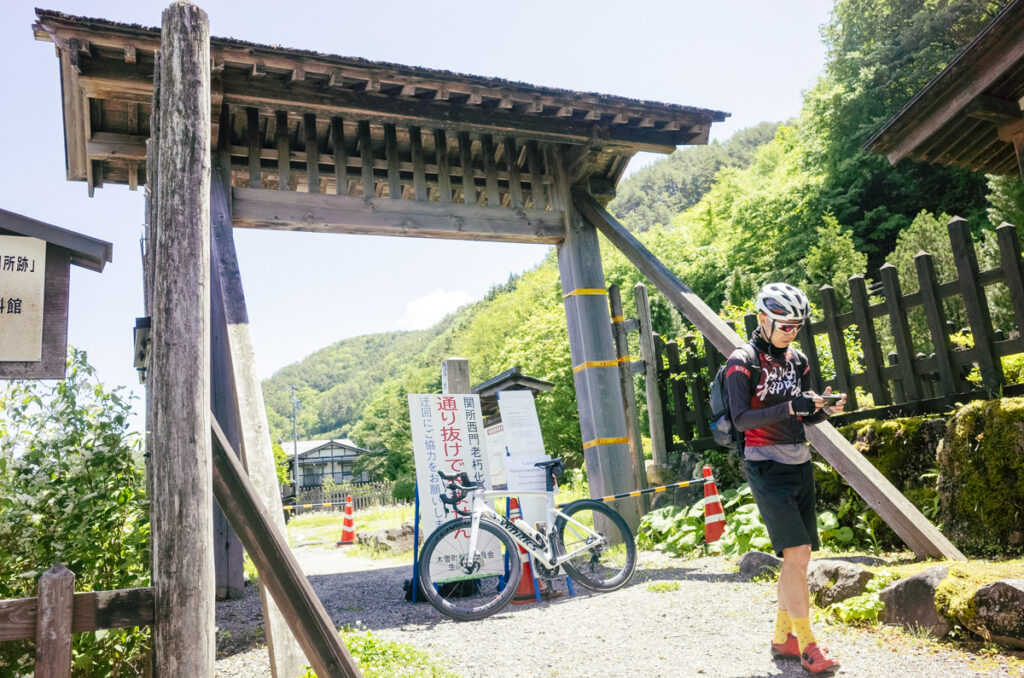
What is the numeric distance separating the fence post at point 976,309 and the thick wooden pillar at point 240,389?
18.1 feet

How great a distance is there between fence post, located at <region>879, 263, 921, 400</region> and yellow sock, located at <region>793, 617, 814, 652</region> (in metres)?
3.42

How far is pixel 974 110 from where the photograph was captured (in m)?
5.89

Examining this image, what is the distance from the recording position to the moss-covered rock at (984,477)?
4.96 meters

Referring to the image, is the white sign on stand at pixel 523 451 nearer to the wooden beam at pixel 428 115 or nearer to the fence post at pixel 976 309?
the wooden beam at pixel 428 115

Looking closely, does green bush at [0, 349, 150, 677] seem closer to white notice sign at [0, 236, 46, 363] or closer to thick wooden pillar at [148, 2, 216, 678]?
white notice sign at [0, 236, 46, 363]

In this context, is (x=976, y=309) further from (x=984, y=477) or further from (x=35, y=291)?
(x=35, y=291)

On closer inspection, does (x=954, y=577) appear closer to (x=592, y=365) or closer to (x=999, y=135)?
(x=999, y=135)

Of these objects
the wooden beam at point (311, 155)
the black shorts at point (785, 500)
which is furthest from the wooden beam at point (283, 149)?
the black shorts at point (785, 500)

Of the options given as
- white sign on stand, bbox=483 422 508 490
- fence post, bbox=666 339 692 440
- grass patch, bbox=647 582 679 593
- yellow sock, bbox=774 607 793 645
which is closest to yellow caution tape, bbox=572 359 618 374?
white sign on stand, bbox=483 422 508 490

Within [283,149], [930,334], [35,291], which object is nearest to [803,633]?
[930,334]

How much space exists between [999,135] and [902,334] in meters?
1.92

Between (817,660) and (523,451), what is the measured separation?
14.4 feet

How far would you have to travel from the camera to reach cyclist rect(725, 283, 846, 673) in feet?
12.3

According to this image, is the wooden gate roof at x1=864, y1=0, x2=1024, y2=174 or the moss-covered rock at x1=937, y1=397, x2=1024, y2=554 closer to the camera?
the moss-covered rock at x1=937, y1=397, x2=1024, y2=554
